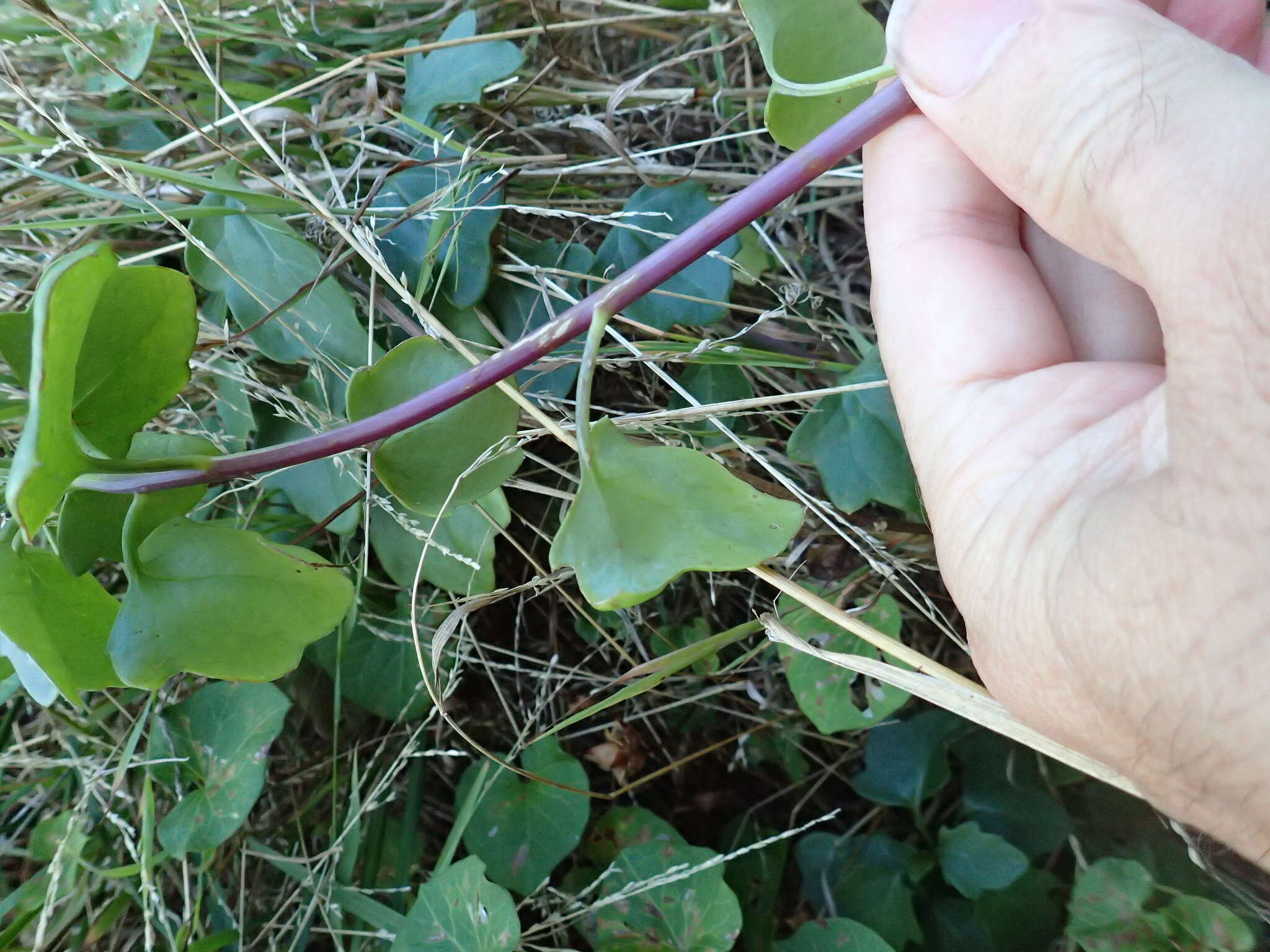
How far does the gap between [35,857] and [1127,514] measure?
1.09 m

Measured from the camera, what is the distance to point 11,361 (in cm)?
61

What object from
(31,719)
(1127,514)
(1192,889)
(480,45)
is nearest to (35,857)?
(31,719)

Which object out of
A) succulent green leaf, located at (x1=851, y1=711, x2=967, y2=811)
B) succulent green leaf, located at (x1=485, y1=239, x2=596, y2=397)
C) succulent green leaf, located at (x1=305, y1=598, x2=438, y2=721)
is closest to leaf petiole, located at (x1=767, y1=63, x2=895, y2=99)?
succulent green leaf, located at (x1=485, y1=239, x2=596, y2=397)

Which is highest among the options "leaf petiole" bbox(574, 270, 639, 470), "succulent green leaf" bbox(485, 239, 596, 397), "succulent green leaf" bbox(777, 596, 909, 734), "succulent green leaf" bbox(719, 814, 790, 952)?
"leaf petiole" bbox(574, 270, 639, 470)

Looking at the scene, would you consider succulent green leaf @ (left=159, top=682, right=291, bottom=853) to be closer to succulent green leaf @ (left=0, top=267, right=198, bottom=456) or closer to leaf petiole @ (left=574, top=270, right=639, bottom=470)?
succulent green leaf @ (left=0, top=267, right=198, bottom=456)

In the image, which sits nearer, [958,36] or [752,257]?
[958,36]

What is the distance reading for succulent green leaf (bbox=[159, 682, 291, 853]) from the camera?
0.88 meters

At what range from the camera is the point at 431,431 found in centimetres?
67

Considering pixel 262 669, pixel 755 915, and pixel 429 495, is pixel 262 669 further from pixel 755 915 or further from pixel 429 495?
pixel 755 915

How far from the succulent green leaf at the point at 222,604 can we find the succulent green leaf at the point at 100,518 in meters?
0.02

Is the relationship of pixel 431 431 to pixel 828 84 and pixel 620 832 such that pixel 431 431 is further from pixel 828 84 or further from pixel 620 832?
pixel 620 832

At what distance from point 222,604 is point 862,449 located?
561 millimetres

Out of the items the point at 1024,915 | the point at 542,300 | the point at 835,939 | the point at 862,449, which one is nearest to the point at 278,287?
the point at 542,300

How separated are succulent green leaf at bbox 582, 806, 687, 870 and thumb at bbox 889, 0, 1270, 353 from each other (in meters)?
0.73
